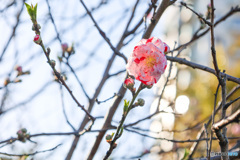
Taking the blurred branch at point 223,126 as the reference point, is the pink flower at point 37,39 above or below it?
above

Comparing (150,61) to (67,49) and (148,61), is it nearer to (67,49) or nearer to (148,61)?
(148,61)

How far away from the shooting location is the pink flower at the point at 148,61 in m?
1.11

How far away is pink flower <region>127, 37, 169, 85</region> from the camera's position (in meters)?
1.11

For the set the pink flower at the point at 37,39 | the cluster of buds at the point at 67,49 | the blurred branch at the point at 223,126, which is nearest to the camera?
the blurred branch at the point at 223,126

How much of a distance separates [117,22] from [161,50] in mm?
1930

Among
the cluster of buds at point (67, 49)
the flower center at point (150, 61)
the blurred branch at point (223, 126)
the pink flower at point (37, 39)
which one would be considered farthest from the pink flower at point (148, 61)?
the cluster of buds at point (67, 49)

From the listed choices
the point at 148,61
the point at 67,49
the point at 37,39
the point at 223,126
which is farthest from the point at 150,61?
the point at 67,49

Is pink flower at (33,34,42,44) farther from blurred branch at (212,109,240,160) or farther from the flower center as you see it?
blurred branch at (212,109,240,160)

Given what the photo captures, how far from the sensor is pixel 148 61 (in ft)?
3.75

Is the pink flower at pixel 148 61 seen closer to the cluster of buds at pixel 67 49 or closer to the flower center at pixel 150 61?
the flower center at pixel 150 61

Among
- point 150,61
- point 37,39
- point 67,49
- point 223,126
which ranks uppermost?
point 67,49

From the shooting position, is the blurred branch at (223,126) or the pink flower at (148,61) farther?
the pink flower at (148,61)

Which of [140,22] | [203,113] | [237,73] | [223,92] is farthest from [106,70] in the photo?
[237,73]

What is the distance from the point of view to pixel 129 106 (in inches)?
41.9
